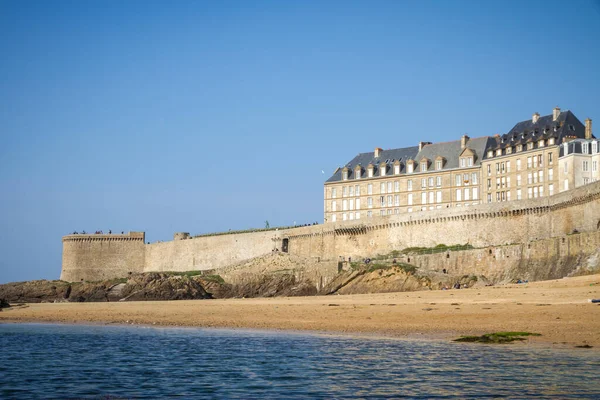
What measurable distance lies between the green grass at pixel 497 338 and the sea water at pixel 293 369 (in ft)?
1.84

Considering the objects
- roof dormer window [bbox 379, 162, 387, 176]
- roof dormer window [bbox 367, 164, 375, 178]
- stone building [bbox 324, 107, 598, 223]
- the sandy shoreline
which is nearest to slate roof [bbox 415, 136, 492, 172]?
stone building [bbox 324, 107, 598, 223]

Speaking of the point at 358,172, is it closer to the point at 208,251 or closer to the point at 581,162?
the point at 208,251

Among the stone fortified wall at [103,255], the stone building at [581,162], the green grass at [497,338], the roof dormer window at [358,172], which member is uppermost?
the roof dormer window at [358,172]

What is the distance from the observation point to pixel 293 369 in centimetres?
1543

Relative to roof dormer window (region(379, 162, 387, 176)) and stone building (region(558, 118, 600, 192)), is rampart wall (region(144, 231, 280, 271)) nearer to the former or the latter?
roof dormer window (region(379, 162, 387, 176))

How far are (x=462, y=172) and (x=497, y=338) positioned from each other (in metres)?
42.3

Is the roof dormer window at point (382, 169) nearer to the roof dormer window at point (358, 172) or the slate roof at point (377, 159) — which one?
the slate roof at point (377, 159)

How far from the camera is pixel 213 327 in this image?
85.6 ft

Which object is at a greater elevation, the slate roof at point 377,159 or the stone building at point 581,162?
the slate roof at point 377,159

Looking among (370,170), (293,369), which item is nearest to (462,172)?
(370,170)

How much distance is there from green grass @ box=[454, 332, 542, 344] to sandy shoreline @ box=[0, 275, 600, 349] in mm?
504

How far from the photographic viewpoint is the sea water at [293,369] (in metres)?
12.7

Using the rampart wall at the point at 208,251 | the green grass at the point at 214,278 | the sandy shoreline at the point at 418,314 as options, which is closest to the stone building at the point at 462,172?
the rampart wall at the point at 208,251

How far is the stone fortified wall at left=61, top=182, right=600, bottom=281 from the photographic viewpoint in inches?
1583
